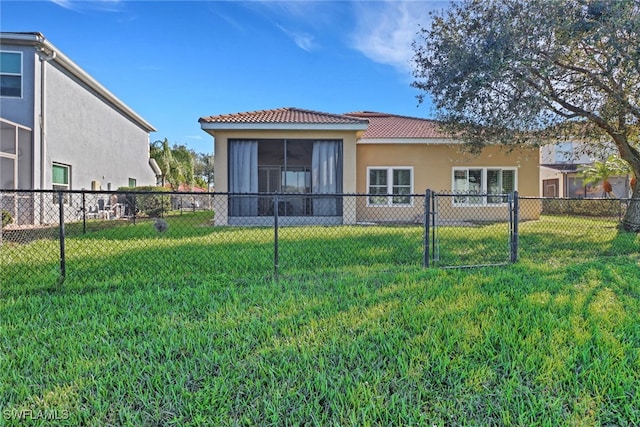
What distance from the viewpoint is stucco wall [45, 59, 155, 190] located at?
12.8 metres

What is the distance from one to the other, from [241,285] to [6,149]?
11923mm

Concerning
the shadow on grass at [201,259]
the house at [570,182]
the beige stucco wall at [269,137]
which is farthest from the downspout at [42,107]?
the house at [570,182]

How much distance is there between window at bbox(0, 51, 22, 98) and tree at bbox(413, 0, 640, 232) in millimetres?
13477

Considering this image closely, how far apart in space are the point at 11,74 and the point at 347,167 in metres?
12.2

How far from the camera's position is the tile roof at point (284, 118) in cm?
1123

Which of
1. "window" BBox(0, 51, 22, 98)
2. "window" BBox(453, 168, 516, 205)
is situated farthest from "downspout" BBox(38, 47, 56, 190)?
"window" BBox(453, 168, 516, 205)

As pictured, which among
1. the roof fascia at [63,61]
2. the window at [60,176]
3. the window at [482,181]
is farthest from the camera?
the window at [482,181]

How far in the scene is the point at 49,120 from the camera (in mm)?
12531

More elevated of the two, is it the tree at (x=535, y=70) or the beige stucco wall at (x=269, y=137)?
the tree at (x=535, y=70)

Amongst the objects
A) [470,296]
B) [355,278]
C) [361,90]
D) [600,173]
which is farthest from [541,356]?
[600,173]

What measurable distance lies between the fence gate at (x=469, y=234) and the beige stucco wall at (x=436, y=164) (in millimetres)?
54

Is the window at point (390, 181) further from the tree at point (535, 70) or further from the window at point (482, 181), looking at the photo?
the tree at point (535, 70)

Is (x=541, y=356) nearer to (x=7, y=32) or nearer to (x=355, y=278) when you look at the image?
(x=355, y=278)

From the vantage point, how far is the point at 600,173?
1667 cm
